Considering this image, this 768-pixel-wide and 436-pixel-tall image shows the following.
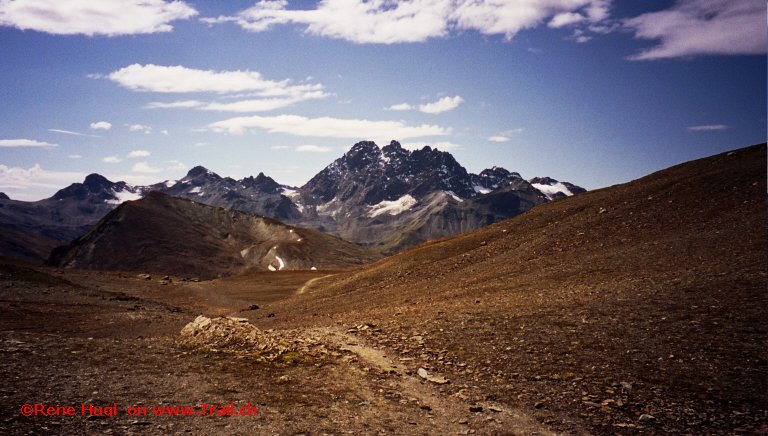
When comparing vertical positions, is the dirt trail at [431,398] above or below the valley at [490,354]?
below

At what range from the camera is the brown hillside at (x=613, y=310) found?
A: 12.2 meters

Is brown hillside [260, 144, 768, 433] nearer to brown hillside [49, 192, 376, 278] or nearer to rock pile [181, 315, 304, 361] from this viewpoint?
rock pile [181, 315, 304, 361]

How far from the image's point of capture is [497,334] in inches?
703

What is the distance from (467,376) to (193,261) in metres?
160

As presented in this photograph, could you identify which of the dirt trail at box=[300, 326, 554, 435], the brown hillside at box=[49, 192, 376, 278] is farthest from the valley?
the brown hillside at box=[49, 192, 376, 278]

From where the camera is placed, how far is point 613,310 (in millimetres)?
18953

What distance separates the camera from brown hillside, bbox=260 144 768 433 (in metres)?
12.2

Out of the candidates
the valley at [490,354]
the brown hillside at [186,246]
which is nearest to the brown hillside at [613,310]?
the valley at [490,354]

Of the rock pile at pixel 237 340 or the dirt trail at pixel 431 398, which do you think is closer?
the dirt trail at pixel 431 398

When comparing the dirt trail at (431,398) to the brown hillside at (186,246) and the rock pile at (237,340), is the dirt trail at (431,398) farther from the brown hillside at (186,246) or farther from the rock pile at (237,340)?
the brown hillside at (186,246)

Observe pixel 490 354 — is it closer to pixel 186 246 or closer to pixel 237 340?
pixel 237 340

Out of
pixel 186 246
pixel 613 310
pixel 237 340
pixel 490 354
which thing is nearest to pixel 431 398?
pixel 490 354

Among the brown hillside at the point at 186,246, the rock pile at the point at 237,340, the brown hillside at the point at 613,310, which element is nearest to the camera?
the brown hillside at the point at 613,310

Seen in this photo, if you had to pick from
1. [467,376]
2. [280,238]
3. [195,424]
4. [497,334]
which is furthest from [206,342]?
[280,238]
